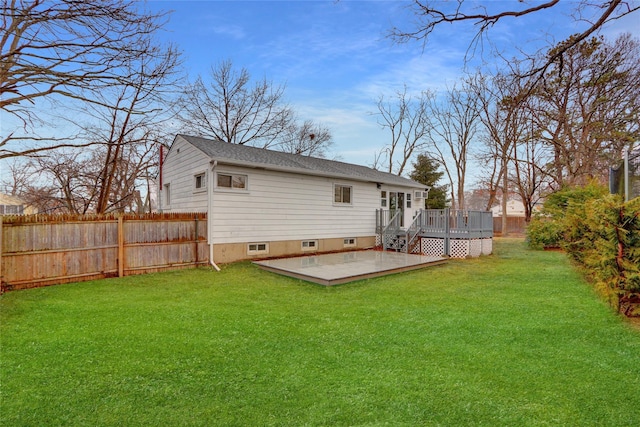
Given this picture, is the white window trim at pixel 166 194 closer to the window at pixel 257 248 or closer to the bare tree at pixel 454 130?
the window at pixel 257 248

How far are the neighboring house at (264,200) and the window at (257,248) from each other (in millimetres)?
32

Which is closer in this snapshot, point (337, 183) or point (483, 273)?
point (483, 273)

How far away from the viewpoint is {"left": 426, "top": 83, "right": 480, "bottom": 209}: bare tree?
81.9 ft

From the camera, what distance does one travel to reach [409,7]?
4922mm

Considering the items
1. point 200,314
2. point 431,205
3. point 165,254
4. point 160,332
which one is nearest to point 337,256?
point 165,254

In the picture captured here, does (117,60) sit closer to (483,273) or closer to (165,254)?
(165,254)

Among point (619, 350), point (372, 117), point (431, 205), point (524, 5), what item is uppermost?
point (372, 117)

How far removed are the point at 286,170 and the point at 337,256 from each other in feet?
11.1

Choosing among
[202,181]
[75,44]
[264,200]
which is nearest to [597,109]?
[264,200]

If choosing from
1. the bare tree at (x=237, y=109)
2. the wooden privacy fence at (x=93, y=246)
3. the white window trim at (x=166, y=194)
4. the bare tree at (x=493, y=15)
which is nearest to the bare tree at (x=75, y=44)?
the wooden privacy fence at (x=93, y=246)

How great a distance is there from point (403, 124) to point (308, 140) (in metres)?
8.20

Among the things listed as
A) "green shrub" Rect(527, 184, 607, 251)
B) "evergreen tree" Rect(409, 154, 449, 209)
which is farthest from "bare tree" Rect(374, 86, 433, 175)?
"green shrub" Rect(527, 184, 607, 251)

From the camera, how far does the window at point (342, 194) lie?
12680 mm

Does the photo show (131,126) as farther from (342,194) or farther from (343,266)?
(343,266)
